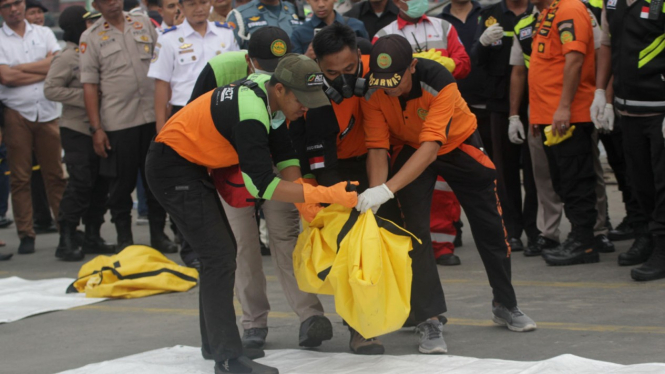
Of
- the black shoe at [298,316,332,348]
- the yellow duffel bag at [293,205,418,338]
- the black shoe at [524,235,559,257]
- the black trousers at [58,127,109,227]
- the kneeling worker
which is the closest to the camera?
the yellow duffel bag at [293,205,418,338]

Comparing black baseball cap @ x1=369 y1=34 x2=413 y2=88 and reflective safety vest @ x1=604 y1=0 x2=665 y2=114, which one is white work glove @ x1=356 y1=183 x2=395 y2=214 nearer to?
black baseball cap @ x1=369 y1=34 x2=413 y2=88

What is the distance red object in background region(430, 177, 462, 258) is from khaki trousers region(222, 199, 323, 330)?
2.18 meters

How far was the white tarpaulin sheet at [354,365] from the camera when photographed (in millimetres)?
4238

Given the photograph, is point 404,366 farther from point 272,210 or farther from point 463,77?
point 463,77

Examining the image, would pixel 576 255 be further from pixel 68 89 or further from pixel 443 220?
Result: pixel 68 89

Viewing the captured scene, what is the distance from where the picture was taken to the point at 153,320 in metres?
5.96

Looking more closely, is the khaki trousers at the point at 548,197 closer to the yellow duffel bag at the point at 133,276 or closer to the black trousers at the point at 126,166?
the yellow duffel bag at the point at 133,276

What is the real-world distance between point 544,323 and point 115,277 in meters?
3.36

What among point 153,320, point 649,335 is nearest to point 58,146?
point 153,320

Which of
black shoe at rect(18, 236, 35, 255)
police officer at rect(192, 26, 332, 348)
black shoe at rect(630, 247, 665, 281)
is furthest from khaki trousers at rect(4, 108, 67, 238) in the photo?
black shoe at rect(630, 247, 665, 281)

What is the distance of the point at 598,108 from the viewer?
653cm

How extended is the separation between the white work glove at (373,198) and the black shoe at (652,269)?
93.6 inches

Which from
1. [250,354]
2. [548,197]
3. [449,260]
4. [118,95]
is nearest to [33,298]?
[118,95]

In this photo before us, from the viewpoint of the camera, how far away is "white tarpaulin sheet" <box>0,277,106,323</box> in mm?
6301
